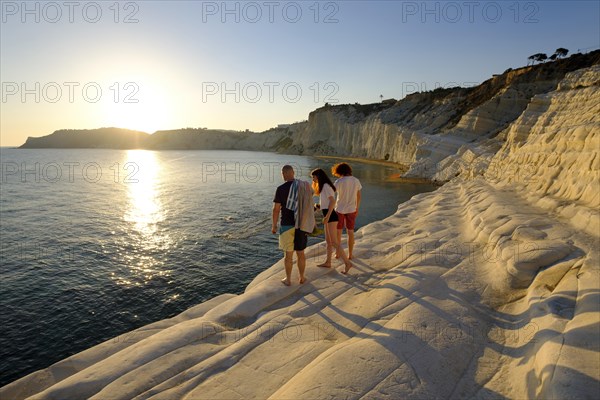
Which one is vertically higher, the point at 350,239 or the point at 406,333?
the point at 350,239

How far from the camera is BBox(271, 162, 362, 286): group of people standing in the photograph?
20.9ft

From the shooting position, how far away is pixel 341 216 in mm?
7469

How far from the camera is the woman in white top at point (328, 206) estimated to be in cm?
700

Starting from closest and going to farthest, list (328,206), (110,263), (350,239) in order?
1. (328,206)
2. (350,239)
3. (110,263)

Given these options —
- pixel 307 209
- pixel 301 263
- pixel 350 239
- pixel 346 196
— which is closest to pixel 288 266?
pixel 301 263

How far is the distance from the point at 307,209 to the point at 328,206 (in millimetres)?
832

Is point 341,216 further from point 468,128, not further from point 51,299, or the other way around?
point 468,128

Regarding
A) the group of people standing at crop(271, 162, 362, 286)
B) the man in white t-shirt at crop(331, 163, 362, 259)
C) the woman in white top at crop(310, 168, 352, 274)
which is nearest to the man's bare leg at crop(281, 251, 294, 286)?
the group of people standing at crop(271, 162, 362, 286)

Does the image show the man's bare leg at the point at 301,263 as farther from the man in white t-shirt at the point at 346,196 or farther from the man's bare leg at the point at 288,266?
the man in white t-shirt at the point at 346,196

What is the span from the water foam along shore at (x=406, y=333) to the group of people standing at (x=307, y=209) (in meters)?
0.64

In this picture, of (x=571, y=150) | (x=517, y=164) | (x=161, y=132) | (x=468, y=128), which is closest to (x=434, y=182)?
(x=468, y=128)

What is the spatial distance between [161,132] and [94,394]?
194847mm

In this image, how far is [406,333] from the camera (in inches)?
173

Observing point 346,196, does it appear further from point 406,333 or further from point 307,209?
point 406,333
